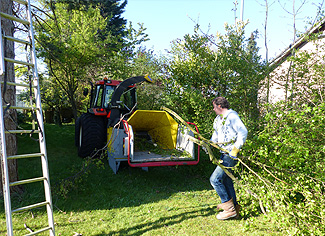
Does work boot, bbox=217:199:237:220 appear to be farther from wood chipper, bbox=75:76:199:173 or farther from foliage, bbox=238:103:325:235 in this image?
wood chipper, bbox=75:76:199:173

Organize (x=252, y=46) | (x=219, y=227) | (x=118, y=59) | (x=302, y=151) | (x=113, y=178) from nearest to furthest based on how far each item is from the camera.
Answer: (x=302, y=151) → (x=219, y=227) → (x=113, y=178) → (x=252, y=46) → (x=118, y=59)

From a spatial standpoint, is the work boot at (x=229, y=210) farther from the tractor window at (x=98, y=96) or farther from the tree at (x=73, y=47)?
the tree at (x=73, y=47)

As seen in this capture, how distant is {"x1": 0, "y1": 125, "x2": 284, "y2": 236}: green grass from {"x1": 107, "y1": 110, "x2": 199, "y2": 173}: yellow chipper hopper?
1.86 ft

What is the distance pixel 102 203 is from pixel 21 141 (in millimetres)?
4846

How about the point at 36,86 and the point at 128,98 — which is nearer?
the point at 36,86

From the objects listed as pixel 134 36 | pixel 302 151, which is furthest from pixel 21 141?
pixel 302 151

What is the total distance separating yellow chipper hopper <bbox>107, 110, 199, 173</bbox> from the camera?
4863 mm

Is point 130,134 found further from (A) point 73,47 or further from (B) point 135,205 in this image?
(A) point 73,47

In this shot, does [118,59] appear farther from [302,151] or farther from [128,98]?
[302,151]

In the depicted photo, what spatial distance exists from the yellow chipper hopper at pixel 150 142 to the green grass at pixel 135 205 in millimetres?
567

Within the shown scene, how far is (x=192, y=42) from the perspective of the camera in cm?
636

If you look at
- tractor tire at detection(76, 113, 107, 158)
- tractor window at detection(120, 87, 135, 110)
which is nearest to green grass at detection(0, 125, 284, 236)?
tractor tire at detection(76, 113, 107, 158)

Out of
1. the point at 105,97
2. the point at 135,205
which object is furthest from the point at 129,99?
the point at 135,205

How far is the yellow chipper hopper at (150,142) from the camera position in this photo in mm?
4863
